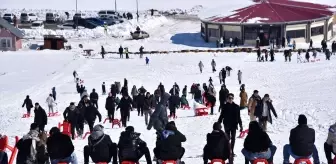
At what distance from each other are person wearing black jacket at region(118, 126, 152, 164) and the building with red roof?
42.1m

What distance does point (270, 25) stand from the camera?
54.1m

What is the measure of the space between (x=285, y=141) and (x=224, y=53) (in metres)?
31.1

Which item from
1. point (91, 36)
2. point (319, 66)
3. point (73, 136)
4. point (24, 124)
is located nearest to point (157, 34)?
point (91, 36)

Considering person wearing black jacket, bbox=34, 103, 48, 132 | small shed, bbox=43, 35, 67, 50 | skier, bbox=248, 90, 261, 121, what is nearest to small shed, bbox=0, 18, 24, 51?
small shed, bbox=43, 35, 67, 50

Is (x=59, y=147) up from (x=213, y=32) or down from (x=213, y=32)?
up

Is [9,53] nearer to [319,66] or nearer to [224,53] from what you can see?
[224,53]

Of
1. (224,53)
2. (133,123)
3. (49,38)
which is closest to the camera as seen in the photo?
(133,123)

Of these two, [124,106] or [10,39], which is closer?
[124,106]

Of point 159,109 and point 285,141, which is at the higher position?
point 159,109

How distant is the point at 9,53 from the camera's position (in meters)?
55.8

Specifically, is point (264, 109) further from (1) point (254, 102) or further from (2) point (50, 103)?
(2) point (50, 103)

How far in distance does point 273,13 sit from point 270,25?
2760 mm

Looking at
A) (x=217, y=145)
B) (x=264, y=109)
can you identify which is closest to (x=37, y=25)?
(x=264, y=109)

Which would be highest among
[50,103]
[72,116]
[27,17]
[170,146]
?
[27,17]
